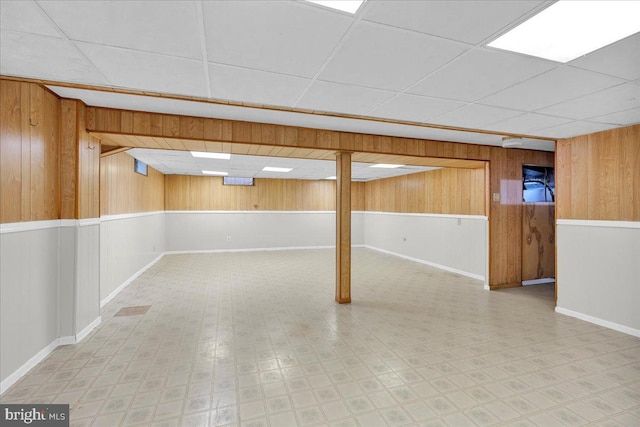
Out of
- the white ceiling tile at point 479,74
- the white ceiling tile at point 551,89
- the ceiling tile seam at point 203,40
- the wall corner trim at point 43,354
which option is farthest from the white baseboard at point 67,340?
the white ceiling tile at point 551,89

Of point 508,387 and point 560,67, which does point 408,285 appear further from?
point 560,67

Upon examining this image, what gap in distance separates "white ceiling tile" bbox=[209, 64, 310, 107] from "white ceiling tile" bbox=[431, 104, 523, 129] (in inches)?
68.6

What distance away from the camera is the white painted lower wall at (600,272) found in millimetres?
3375

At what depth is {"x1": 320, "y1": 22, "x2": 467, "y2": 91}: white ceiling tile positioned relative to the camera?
1806 mm

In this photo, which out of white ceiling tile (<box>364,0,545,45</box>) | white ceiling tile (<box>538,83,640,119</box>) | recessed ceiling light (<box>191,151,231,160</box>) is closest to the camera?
white ceiling tile (<box>364,0,545,45</box>)

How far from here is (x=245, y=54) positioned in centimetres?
204

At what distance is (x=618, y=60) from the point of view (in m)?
2.03

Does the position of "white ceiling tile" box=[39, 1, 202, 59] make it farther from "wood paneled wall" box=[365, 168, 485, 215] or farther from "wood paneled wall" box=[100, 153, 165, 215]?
"wood paneled wall" box=[365, 168, 485, 215]

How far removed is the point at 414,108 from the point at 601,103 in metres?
1.71

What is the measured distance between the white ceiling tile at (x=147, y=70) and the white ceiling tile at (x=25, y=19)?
18cm

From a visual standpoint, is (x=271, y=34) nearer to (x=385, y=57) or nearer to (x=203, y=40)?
(x=203, y=40)

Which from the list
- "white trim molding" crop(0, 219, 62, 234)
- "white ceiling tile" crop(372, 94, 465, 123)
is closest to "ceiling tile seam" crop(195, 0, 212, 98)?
"white ceiling tile" crop(372, 94, 465, 123)

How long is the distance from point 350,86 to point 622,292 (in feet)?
13.1

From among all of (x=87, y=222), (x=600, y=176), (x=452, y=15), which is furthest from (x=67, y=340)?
(x=600, y=176)
